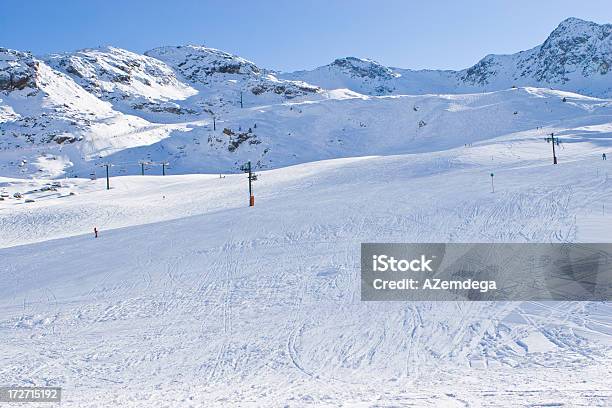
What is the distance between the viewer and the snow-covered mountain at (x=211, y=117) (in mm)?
74750

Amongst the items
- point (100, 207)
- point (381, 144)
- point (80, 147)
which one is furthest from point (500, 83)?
point (100, 207)

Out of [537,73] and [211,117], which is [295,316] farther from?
[537,73]

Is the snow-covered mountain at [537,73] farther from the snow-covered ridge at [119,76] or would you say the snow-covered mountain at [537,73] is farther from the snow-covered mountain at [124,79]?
the snow-covered mountain at [124,79]

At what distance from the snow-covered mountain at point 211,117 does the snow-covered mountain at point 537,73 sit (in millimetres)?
6649

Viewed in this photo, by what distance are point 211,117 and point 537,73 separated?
13315 centimetres

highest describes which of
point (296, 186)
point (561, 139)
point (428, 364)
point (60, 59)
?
point (60, 59)

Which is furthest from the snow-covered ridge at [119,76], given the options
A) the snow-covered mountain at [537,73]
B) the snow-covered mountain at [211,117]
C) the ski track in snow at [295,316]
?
the ski track in snow at [295,316]

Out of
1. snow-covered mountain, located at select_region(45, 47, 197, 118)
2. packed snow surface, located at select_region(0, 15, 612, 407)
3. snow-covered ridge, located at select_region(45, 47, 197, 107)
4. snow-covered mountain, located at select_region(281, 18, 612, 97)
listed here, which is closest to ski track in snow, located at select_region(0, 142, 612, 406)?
packed snow surface, located at select_region(0, 15, 612, 407)

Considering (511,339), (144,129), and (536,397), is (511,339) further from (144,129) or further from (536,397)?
(144,129)

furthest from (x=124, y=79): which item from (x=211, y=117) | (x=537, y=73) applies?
(x=537, y=73)

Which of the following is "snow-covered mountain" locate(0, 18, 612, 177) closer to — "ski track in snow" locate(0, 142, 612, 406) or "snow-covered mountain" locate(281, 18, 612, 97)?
"snow-covered mountain" locate(281, 18, 612, 97)

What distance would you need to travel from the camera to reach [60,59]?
124m

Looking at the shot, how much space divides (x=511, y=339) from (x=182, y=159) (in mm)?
71388

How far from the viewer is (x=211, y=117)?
327 feet
